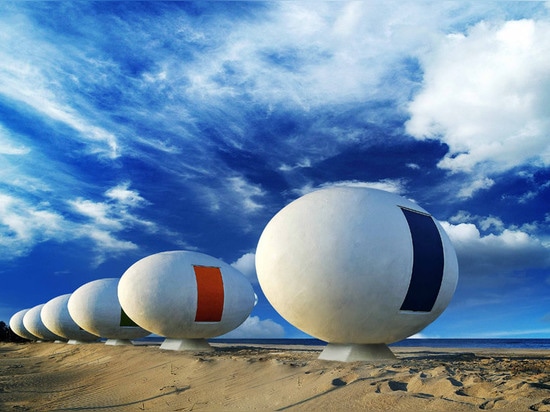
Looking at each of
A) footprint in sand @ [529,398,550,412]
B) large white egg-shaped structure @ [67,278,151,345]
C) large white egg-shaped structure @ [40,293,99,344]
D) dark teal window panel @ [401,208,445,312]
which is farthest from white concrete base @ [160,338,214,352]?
footprint in sand @ [529,398,550,412]

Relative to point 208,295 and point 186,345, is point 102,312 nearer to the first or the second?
point 186,345

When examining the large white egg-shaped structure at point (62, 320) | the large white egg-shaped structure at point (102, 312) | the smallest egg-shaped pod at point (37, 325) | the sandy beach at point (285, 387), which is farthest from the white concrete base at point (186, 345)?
the smallest egg-shaped pod at point (37, 325)

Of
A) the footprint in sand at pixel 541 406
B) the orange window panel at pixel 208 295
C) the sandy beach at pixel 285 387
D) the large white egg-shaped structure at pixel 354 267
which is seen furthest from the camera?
the orange window panel at pixel 208 295

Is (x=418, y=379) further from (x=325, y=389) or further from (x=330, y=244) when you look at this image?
(x=330, y=244)

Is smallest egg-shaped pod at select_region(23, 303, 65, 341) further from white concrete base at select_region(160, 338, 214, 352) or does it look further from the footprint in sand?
the footprint in sand

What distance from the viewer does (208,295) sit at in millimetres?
15938

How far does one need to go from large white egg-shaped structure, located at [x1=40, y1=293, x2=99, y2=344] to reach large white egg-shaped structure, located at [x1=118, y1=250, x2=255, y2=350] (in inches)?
456

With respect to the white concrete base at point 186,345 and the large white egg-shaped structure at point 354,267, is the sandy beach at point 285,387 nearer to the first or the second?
the large white egg-shaped structure at point 354,267

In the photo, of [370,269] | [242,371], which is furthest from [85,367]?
[370,269]

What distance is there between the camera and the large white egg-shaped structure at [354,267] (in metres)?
8.69

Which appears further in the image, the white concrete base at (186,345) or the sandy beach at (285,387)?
the white concrete base at (186,345)

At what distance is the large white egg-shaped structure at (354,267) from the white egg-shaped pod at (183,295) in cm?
644

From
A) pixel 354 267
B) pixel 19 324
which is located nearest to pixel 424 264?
pixel 354 267

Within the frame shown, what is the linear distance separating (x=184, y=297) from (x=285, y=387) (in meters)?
8.38
